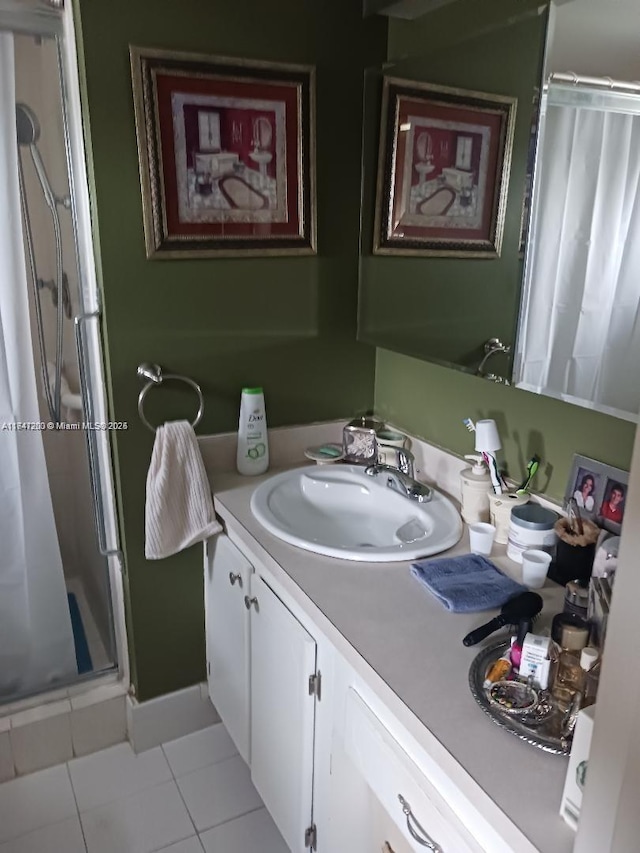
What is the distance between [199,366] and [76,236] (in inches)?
17.3

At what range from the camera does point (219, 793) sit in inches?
73.5

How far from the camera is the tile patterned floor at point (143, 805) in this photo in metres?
1.72

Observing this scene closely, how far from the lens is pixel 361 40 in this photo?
67.8 inches

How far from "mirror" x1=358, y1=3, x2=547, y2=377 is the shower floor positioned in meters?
1.14

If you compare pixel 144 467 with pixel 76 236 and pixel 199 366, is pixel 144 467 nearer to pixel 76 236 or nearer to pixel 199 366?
pixel 199 366

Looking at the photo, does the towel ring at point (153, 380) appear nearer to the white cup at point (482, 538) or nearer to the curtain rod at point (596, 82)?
the white cup at point (482, 538)

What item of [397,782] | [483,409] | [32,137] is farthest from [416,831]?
[32,137]

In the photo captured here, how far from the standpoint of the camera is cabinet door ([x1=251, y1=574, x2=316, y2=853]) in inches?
54.1

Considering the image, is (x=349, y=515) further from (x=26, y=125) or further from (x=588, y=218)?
(x=26, y=125)

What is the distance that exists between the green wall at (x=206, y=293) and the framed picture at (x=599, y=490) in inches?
31.6

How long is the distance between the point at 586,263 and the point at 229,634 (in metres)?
1.23

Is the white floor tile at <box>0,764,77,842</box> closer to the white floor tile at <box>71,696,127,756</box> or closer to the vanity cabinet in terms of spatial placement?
the white floor tile at <box>71,696,127,756</box>

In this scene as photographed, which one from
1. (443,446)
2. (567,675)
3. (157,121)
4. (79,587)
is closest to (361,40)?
(157,121)

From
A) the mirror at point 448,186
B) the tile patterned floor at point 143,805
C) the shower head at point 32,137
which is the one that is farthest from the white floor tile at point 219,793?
the shower head at point 32,137
